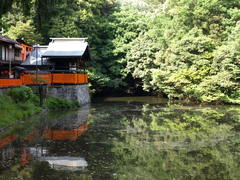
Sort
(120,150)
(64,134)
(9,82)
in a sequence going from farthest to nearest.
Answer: (9,82)
(64,134)
(120,150)

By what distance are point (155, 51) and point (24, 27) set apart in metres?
20.0

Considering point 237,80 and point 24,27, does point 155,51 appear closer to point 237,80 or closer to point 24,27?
point 237,80

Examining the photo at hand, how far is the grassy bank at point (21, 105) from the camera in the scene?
2259 centimetres

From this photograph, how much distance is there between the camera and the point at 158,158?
13.8m

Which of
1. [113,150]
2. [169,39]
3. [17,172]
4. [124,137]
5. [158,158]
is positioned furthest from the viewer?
[169,39]

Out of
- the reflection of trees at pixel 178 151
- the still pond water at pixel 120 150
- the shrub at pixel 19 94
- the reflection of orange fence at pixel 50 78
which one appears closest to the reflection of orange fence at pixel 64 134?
the still pond water at pixel 120 150

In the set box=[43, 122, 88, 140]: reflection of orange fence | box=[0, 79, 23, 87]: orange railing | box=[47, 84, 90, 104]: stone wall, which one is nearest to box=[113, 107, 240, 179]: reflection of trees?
box=[43, 122, 88, 140]: reflection of orange fence

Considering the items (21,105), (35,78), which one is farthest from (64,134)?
(35,78)

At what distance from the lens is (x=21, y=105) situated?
2627cm

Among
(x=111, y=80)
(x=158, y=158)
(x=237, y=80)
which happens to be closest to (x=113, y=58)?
(x=111, y=80)

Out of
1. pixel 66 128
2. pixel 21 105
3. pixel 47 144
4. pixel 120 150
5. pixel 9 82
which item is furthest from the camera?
pixel 9 82

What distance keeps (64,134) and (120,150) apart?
4984 mm

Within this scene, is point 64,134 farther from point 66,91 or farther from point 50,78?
point 50,78

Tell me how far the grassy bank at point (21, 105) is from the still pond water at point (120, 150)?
37.9 inches
